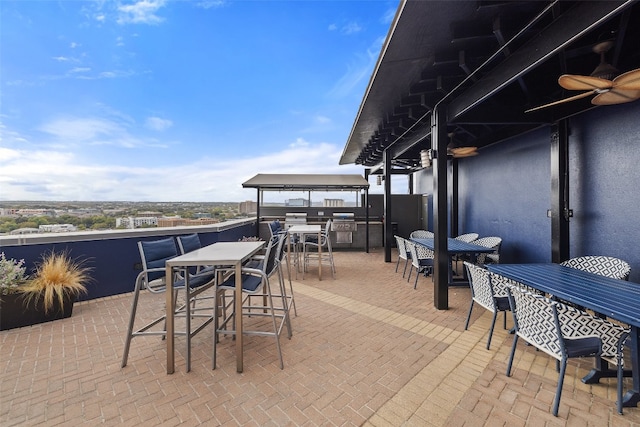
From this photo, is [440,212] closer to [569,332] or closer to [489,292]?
[489,292]

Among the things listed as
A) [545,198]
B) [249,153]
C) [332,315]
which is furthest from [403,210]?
[249,153]

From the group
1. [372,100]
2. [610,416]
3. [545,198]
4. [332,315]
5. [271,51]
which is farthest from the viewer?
[271,51]

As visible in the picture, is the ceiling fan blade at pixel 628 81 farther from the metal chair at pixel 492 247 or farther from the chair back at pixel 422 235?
the chair back at pixel 422 235

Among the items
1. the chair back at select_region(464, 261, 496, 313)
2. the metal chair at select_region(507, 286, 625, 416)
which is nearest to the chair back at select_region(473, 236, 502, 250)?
the chair back at select_region(464, 261, 496, 313)

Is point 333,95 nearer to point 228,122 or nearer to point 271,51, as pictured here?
point 271,51

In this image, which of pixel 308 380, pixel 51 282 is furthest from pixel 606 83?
pixel 51 282

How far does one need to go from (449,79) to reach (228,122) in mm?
11589

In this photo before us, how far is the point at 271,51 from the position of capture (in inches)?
359

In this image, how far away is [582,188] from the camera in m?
3.74

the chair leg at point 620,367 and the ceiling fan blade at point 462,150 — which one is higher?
the ceiling fan blade at point 462,150

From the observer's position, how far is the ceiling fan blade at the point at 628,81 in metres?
2.02

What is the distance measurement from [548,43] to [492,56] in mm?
486

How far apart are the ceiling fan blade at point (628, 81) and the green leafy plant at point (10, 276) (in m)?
6.37

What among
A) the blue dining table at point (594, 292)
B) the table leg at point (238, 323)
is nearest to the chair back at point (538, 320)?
the blue dining table at point (594, 292)
